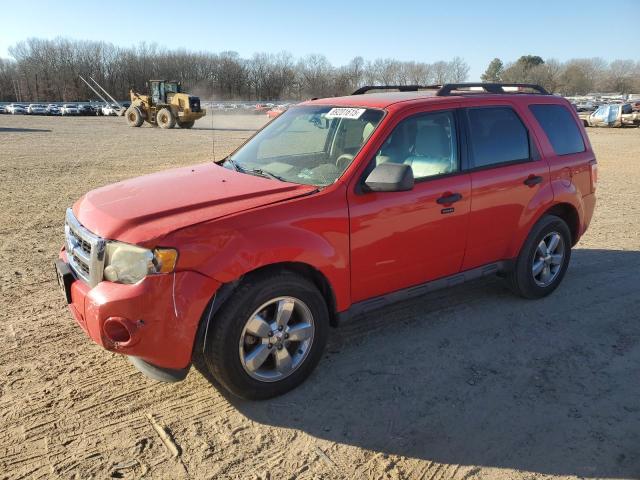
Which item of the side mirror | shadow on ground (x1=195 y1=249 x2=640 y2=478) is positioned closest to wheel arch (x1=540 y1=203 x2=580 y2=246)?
shadow on ground (x1=195 y1=249 x2=640 y2=478)

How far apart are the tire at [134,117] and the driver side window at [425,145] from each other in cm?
3394

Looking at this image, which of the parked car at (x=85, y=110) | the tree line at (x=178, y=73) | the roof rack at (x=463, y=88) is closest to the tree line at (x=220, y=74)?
the tree line at (x=178, y=73)

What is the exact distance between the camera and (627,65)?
126 metres

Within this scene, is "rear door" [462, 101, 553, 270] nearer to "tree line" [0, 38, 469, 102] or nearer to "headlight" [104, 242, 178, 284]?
"headlight" [104, 242, 178, 284]

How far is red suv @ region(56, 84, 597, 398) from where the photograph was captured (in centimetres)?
283

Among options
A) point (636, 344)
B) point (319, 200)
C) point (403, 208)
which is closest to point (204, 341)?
point (319, 200)

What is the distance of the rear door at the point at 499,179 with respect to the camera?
4.12 metres

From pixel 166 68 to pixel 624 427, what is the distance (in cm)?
12005

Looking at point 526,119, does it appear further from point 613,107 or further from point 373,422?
point 613,107

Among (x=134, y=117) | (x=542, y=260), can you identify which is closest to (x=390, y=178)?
(x=542, y=260)

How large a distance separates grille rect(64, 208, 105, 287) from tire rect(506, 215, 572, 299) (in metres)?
3.52

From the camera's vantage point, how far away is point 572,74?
4040 inches

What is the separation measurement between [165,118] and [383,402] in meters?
33.1

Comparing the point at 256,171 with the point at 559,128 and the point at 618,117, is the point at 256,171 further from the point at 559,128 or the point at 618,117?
the point at 618,117
